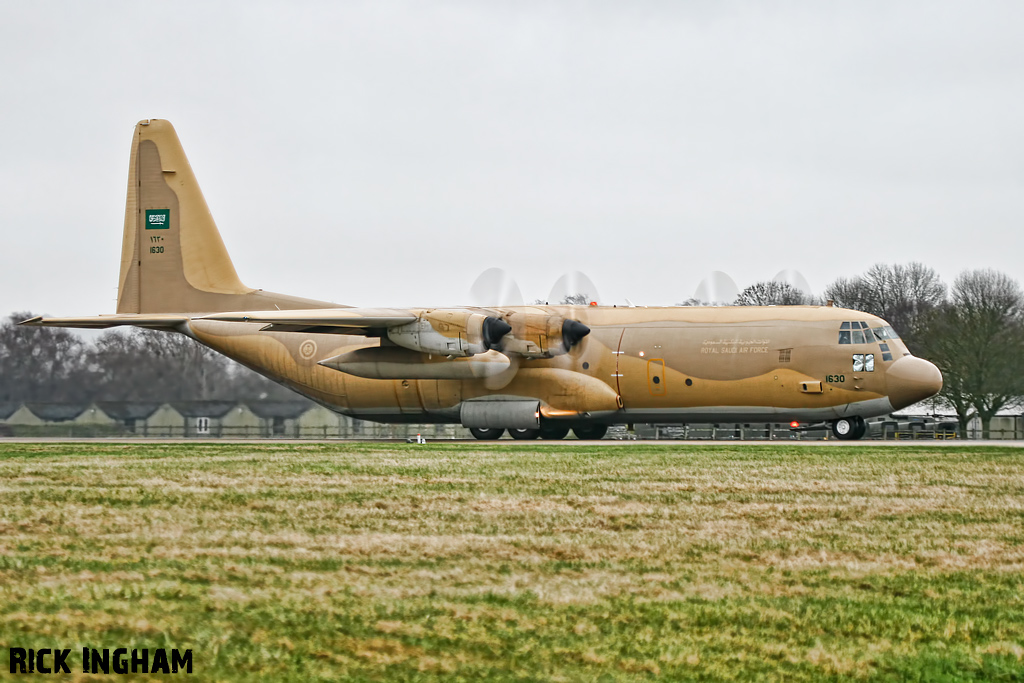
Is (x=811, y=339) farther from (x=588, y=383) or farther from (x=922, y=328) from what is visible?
(x=922, y=328)

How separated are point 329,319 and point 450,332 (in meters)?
3.48

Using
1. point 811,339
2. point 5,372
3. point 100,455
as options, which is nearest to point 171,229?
point 5,372

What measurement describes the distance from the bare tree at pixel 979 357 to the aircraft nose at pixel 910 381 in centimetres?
2244

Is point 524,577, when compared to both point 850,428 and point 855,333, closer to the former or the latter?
point 855,333

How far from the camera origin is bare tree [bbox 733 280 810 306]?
6475 cm

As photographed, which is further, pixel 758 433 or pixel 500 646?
pixel 758 433

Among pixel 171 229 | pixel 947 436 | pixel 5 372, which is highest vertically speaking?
pixel 171 229

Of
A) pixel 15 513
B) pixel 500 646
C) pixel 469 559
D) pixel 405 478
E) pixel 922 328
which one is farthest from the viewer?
pixel 922 328

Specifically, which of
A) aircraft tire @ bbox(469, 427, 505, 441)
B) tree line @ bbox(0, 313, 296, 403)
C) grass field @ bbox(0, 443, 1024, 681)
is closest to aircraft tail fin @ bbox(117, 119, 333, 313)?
tree line @ bbox(0, 313, 296, 403)

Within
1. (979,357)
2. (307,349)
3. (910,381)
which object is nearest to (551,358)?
(307,349)

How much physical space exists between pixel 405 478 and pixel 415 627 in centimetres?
1015

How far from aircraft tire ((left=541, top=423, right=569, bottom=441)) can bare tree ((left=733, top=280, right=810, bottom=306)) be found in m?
29.8

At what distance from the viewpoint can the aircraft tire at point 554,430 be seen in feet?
111

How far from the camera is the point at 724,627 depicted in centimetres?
596
